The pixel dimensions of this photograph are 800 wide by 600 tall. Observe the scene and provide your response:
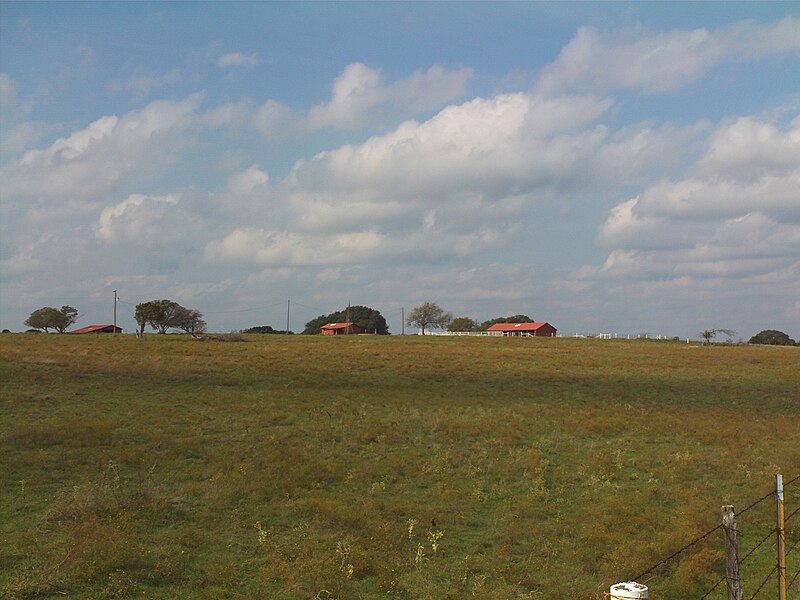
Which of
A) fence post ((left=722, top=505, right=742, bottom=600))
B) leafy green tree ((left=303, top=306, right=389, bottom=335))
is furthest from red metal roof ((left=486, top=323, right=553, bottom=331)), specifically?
fence post ((left=722, top=505, right=742, bottom=600))

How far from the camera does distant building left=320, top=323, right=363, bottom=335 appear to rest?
17112 cm

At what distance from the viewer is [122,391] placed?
35062 millimetres

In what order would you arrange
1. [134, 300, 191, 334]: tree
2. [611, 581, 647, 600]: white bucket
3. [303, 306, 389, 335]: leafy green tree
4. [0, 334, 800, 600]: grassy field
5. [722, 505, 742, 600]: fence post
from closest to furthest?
[611, 581, 647, 600]: white bucket < [722, 505, 742, 600]: fence post < [0, 334, 800, 600]: grassy field < [134, 300, 191, 334]: tree < [303, 306, 389, 335]: leafy green tree

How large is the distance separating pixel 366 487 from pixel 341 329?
528 feet

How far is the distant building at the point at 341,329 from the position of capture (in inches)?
6737

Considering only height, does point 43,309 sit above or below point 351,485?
above

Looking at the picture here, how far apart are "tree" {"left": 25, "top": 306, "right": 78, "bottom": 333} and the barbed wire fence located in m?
153

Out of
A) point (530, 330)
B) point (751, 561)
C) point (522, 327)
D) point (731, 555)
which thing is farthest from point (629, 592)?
point (522, 327)

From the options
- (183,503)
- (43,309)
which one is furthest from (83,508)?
(43,309)

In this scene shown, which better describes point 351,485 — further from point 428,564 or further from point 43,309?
point 43,309

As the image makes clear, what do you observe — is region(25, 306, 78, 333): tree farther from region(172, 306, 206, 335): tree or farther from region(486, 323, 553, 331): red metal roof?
region(486, 323, 553, 331): red metal roof

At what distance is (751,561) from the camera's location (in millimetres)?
14586

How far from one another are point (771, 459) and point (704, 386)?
23.6 meters

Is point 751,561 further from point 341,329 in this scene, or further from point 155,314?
point 341,329
